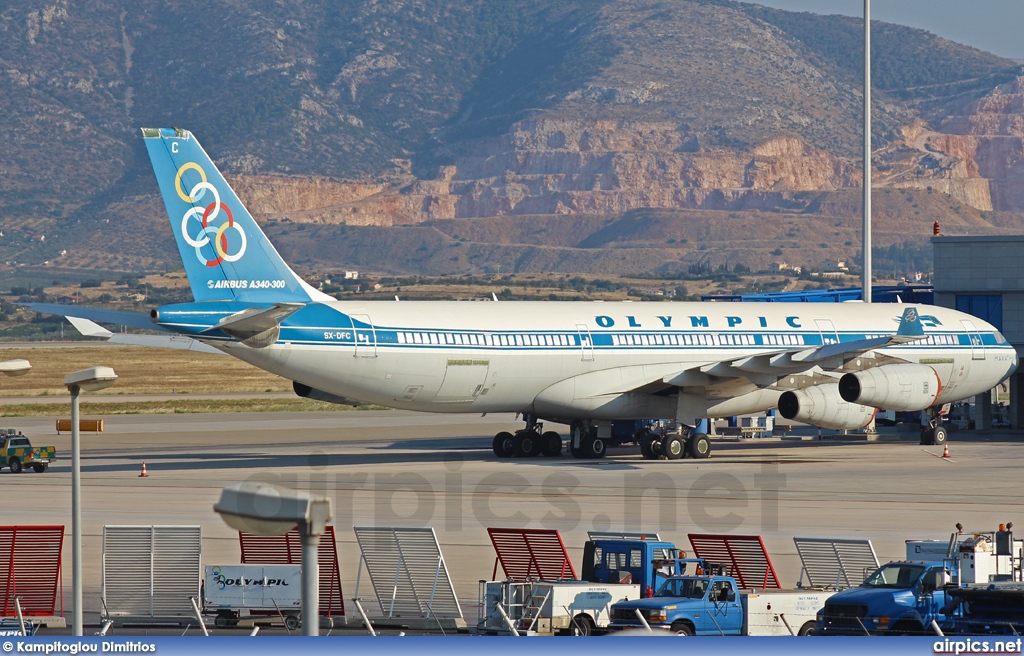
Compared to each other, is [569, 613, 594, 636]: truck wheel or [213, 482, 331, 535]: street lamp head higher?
[213, 482, 331, 535]: street lamp head

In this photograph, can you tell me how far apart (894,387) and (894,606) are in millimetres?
29856

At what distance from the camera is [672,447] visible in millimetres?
46781

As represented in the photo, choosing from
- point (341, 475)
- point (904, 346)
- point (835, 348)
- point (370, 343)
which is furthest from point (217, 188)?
point (904, 346)

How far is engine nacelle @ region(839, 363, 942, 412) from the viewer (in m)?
47.6

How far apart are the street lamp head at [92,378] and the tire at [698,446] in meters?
30.0

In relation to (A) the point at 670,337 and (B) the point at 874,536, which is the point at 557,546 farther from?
(A) the point at 670,337

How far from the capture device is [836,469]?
146 feet

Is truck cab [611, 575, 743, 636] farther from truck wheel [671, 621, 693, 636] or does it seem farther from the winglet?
the winglet

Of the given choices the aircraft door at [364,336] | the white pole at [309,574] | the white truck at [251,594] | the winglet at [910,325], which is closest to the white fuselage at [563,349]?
the aircraft door at [364,336]

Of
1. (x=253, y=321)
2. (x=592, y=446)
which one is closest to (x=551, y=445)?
(x=592, y=446)

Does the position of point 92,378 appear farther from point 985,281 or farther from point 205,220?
point 985,281

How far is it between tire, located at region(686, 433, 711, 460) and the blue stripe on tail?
14.5 meters

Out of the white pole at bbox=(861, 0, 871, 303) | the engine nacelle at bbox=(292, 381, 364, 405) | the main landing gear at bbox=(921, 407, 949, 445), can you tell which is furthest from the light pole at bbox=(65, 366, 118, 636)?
the white pole at bbox=(861, 0, 871, 303)

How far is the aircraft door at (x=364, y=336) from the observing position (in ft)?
136
